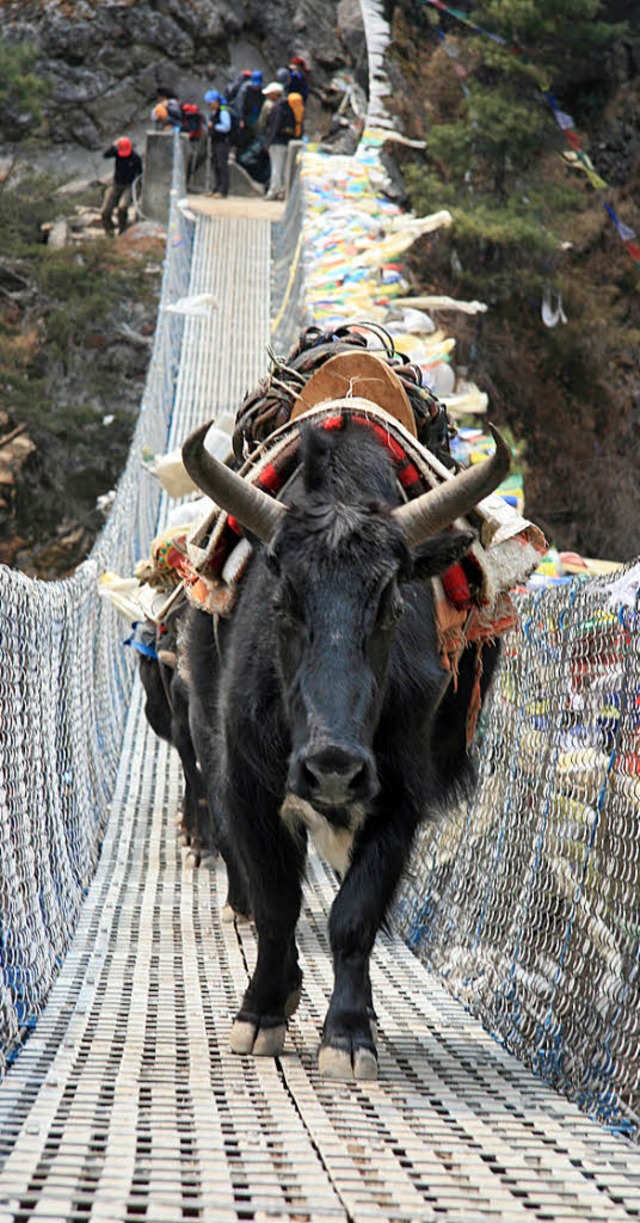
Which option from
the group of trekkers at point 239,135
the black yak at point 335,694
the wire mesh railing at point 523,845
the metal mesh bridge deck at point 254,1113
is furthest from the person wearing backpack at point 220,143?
the black yak at point 335,694

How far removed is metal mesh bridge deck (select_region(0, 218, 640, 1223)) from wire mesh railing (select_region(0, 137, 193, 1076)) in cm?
12

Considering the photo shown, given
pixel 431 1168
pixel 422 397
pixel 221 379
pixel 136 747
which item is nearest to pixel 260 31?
pixel 221 379

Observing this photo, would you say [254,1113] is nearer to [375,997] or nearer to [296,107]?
[375,997]

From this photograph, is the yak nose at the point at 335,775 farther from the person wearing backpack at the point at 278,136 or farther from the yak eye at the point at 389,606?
the person wearing backpack at the point at 278,136

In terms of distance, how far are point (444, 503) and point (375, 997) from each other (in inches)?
58.7

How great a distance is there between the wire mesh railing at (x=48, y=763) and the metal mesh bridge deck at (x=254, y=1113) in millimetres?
116

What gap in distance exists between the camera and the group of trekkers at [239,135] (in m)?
23.3

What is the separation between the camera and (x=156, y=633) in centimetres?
696

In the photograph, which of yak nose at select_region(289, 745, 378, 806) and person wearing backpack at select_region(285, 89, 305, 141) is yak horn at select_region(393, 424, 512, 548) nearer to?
yak nose at select_region(289, 745, 378, 806)

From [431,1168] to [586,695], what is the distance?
1.42 meters

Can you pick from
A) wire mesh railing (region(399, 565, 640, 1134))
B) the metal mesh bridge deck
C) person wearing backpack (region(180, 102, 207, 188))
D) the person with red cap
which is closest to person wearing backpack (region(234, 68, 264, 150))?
person wearing backpack (region(180, 102, 207, 188))

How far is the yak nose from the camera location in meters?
2.74

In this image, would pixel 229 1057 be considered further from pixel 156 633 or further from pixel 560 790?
pixel 156 633

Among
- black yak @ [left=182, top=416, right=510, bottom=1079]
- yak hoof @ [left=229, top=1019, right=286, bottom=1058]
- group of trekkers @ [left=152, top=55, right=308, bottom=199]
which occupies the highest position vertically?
black yak @ [left=182, top=416, right=510, bottom=1079]
